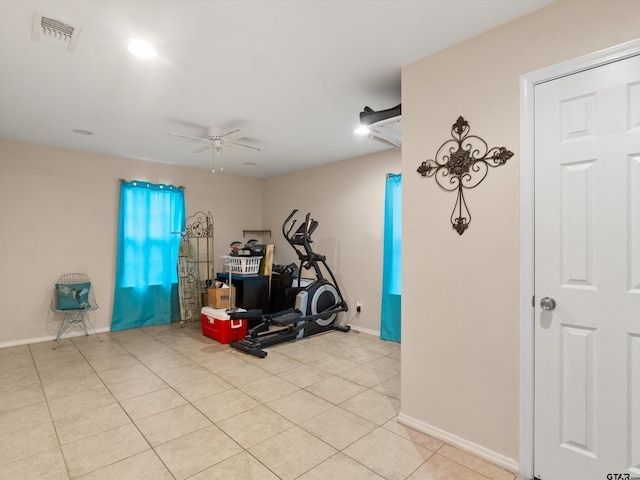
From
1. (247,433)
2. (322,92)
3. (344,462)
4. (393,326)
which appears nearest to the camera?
(344,462)

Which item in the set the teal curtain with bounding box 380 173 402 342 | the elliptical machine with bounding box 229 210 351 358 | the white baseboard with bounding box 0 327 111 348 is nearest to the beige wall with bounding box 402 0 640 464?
the teal curtain with bounding box 380 173 402 342

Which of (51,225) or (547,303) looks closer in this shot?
(547,303)

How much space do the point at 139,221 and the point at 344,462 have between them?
4574mm

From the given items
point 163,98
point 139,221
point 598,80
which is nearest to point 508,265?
point 598,80

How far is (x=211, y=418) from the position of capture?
2422 millimetres

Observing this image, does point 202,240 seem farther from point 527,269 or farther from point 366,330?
point 527,269

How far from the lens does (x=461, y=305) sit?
6.70 feet

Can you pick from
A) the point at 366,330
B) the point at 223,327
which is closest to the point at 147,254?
the point at 223,327

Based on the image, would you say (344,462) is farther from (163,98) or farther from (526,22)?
(163,98)

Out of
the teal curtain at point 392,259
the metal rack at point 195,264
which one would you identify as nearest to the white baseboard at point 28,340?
the metal rack at point 195,264

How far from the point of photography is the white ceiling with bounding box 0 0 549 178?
179 cm

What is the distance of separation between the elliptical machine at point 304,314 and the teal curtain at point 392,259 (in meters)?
0.70

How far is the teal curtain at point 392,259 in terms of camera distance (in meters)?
4.36

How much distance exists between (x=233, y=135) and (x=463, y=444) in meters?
3.43
